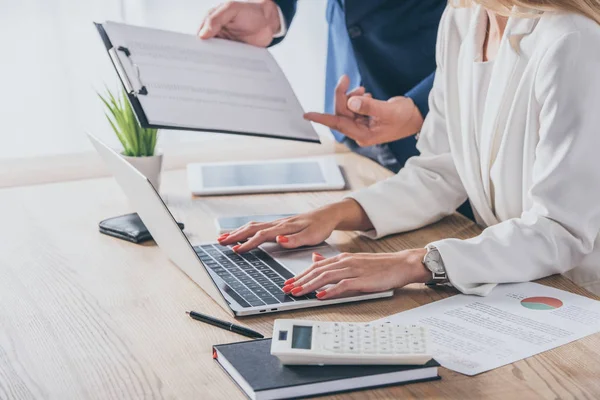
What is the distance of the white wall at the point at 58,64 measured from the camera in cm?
298

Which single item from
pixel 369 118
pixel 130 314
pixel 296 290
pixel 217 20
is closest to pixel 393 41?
pixel 369 118

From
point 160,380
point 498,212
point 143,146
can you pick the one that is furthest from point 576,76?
point 143,146

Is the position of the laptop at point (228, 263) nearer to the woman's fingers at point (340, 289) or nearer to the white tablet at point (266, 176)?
the woman's fingers at point (340, 289)

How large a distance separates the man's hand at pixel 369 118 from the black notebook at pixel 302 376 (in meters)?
0.85

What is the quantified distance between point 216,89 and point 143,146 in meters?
0.19

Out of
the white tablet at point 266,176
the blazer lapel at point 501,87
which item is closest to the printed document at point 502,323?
the blazer lapel at point 501,87

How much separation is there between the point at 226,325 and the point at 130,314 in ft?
0.52

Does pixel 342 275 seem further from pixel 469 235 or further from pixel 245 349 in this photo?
pixel 469 235

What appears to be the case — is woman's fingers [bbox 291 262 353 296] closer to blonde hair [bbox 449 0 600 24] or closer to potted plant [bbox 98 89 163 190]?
blonde hair [bbox 449 0 600 24]

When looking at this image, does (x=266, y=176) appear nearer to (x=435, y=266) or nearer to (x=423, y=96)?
(x=423, y=96)

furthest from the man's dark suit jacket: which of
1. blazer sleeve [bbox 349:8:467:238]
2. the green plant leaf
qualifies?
the green plant leaf

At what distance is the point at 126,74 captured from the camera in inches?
64.2

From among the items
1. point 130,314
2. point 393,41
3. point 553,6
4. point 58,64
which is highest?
point 553,6

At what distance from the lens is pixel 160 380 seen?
109 cm
